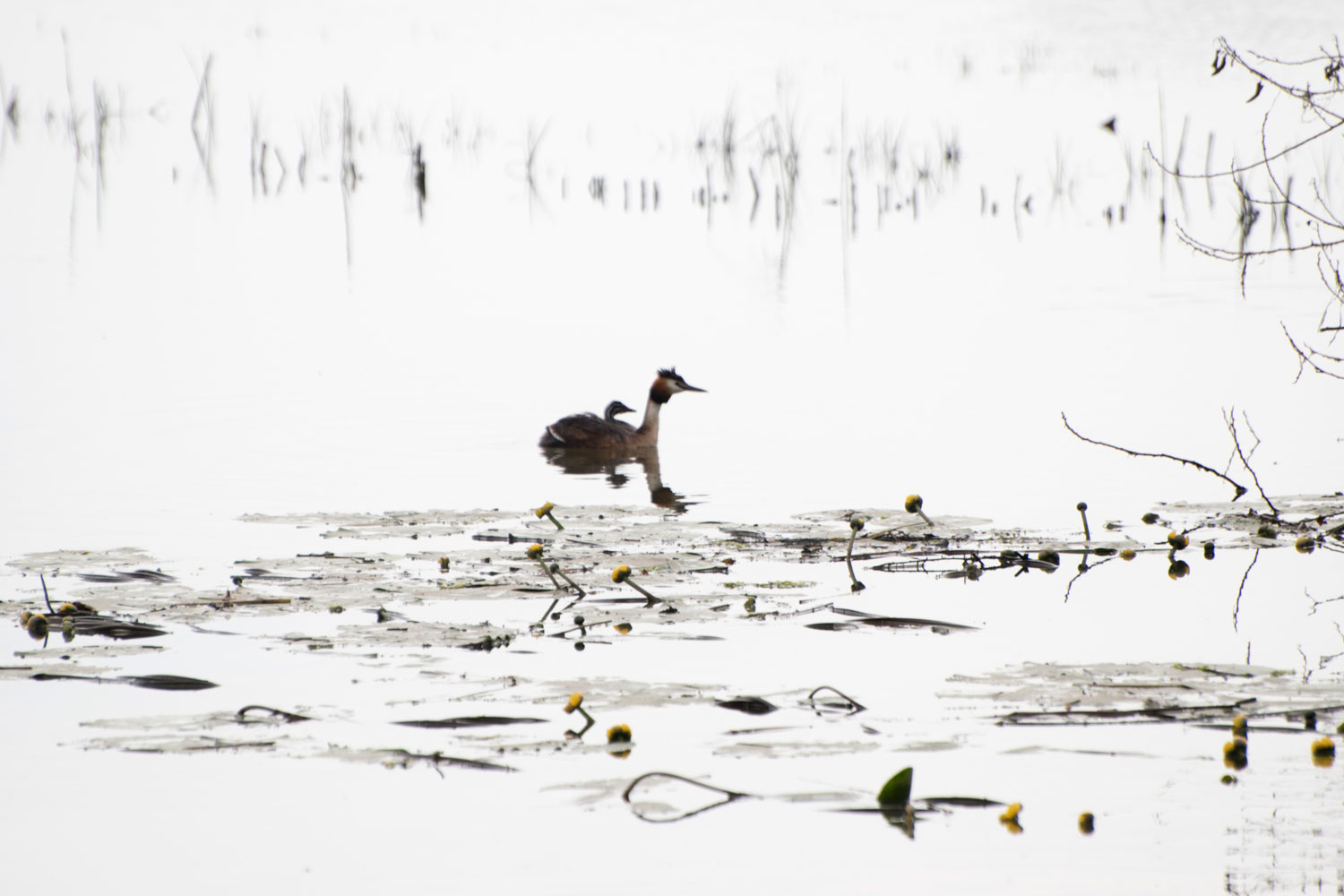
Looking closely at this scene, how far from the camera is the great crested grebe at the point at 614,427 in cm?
1139

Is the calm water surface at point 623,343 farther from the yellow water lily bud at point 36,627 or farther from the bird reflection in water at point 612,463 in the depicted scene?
the yellow water lily bud at point 36,627

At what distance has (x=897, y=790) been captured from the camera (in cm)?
452

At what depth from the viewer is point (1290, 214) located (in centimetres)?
2284

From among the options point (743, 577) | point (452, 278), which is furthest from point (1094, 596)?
point (452, 278)

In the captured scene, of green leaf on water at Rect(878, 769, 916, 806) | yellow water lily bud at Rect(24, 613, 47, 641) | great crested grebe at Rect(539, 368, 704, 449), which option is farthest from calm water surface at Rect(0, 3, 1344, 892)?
yellow water lily bud at Rect(24, 613, 47, 641)

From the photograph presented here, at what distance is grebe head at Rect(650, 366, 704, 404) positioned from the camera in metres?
11.9

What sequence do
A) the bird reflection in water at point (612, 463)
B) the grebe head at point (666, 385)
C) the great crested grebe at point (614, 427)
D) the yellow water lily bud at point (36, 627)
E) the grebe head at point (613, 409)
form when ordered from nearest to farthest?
the yellow water lily bud at point (36, 627), the bird reflection in water at point (612, 463), the great crested grebe at point (614, 427), the grebe head at point (666, 385), the grebe head at point (613, 409)

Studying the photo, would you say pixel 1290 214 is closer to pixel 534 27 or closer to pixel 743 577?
pixel 743 577

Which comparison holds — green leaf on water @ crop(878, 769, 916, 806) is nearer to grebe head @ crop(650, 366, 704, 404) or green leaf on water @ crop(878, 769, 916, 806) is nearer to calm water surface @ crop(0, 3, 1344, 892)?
calm water surface @ crop(0, 3, 1344, 892)

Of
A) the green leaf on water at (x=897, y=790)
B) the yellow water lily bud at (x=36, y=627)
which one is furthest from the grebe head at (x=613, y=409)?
the green leaf on water at (x=897, y=790)

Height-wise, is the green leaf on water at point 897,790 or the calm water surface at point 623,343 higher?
the calm water surface at point 623,343

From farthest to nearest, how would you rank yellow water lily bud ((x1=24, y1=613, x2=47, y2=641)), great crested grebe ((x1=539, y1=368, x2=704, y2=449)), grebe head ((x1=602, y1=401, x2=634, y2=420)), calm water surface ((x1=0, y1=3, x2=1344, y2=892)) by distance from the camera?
grebe head ((x1=602, y1=401, x2=634, y2=420))
great crested grebe ((x1=539, y1=368, x2=704, y2=449))
yellow water lily bud ((x1=24, y1=613, x2=47, y2=641))
calm water surface ((x1=0, y1=3, x2=1344, y2=892))

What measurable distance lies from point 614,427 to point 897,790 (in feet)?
23.4

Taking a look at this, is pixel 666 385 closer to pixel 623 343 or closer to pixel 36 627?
pixel 623 343
